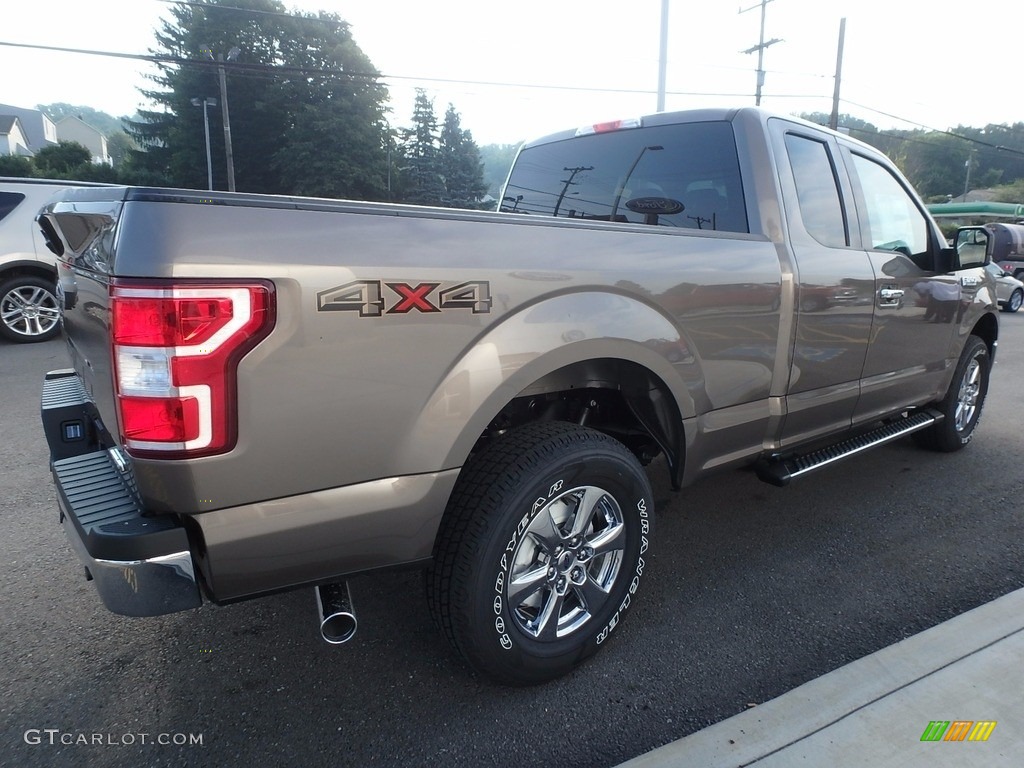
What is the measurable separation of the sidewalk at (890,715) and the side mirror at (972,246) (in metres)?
2.64

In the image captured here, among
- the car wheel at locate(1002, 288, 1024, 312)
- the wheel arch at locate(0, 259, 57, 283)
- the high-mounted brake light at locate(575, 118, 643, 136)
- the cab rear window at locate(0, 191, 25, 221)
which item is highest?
the high-mounted brake light at locate(575, 118, 643, 136)

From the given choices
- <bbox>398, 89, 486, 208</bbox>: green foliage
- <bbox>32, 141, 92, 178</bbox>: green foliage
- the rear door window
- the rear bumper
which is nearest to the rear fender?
the rear bumper

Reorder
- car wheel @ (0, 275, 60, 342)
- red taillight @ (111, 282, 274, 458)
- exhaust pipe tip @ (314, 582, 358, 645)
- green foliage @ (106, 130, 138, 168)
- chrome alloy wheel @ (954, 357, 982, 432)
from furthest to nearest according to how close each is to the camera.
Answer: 1. green foliage @ (106, 130, 138, 168)
2. car wheel @ (0, 275, 60, 342)
3. chrome alloy wheel @ (954, 357, 982, 432)
4. exhaust pipe tip @ (314, 582, 358, 645)
5. red taillight @ (111, 282, 274, 458)

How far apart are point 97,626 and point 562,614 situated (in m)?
1.75

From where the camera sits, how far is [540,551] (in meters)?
2.31

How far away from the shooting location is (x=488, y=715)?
2.20 metres

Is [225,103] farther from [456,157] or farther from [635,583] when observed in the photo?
[635,583]

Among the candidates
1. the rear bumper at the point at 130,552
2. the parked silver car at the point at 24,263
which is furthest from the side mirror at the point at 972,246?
the parked silver car at the point at 24,263

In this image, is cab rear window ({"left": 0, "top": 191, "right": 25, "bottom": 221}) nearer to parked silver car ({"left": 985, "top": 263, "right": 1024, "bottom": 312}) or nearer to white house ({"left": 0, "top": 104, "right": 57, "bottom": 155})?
parked silver car ({"left": 985, "top": 263, "right": 1024, "bottom": 312})

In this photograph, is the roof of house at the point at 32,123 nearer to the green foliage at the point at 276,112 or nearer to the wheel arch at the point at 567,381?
→ the green foliage at the point at 276,112

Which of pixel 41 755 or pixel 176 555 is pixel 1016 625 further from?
pixel 41 755

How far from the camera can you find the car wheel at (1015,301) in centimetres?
1745

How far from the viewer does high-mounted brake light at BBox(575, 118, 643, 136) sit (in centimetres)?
347

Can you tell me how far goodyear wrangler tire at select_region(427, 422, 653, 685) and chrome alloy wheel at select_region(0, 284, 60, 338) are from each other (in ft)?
25.6
